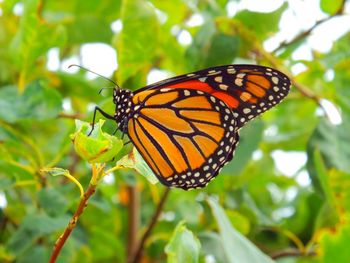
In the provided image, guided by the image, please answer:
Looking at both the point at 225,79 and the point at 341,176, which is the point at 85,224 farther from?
the point at 341,176

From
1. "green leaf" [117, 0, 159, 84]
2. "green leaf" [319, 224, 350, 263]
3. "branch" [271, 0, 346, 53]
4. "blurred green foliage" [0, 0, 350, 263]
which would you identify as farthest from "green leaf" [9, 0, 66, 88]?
"green leaf" [319, 224, 350, 263]

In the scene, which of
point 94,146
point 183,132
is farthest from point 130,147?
point 94,146

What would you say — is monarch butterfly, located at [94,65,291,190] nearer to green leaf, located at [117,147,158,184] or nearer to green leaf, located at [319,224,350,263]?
green leaf, located at [117,147,158,184]

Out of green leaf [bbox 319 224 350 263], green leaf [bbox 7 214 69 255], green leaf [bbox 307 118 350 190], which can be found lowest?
green leaf [bbox 7 214 69 255]

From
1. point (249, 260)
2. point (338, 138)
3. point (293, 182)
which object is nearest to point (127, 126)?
point (249, 260)

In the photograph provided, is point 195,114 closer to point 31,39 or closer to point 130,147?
point 130,147
